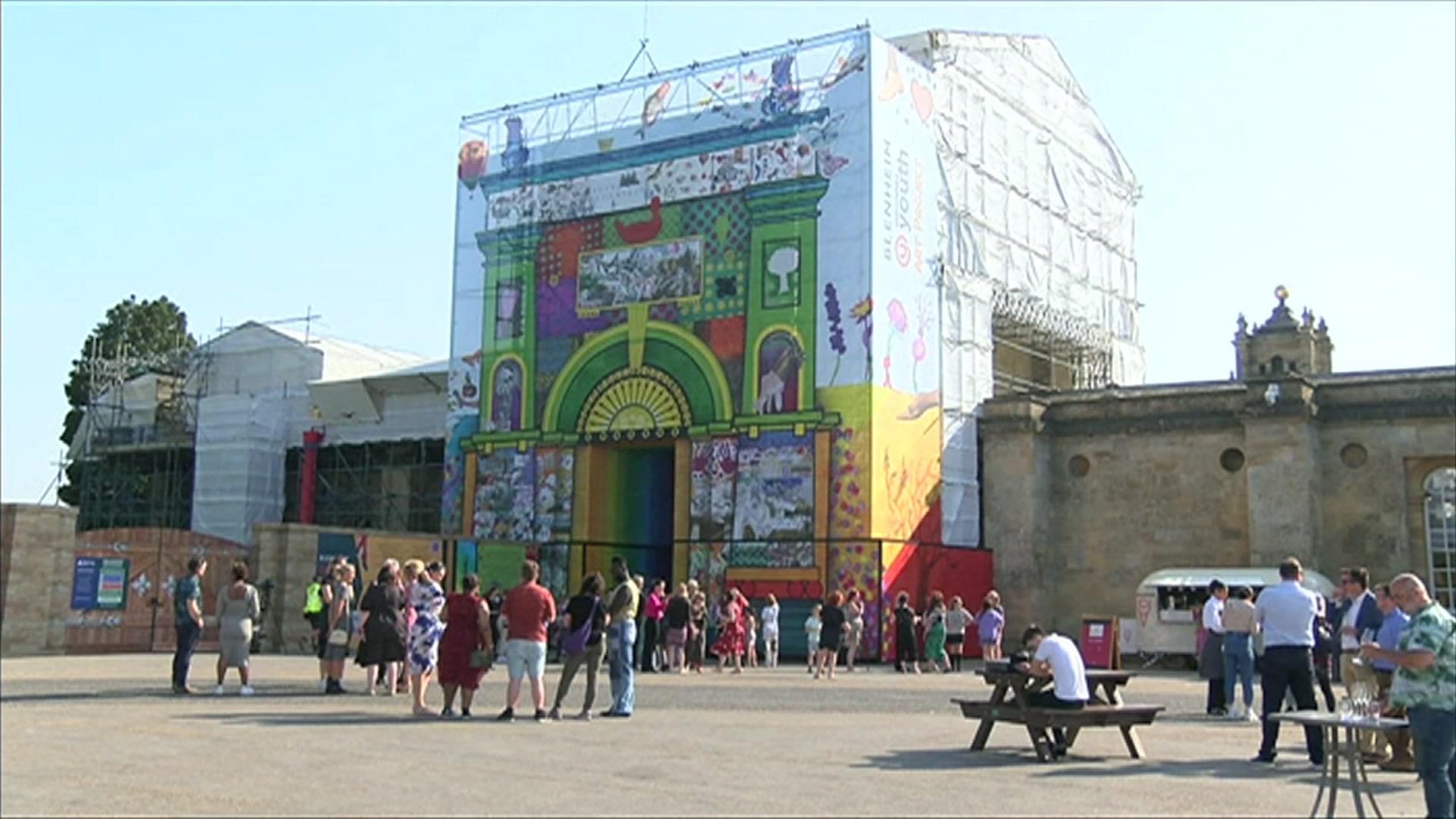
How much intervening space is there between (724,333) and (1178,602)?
1242 centimetres

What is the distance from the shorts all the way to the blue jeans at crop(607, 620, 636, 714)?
920 mm

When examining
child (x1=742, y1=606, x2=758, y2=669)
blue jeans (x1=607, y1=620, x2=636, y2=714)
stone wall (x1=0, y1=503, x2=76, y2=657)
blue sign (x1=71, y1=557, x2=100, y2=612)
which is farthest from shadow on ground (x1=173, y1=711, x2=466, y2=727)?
blue sign (x1=71, y1=557, x2=100, y2=612)

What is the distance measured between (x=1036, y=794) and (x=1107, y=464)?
89.3ft

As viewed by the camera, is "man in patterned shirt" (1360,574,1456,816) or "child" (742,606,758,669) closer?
"man in patterned shirt" (1360,574,1456,816)

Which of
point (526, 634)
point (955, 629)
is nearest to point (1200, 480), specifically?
point (955, 629)

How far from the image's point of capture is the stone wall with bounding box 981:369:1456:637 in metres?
32.5

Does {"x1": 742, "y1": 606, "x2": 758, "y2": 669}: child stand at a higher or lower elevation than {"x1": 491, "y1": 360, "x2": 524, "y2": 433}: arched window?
lower

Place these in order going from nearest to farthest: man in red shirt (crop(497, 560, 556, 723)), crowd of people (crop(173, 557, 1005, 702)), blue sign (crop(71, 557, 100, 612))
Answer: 1. man in red shirt (crop(497, 560, 556, 723))
2. crowd of people (crop(173, 557, 1005, 702))
3. blue sign (crop(71, 557, 100, 612))

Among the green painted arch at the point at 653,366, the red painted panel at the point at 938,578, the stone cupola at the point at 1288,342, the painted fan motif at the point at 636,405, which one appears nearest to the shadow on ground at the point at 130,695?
the red painted panel at the point at 938,578

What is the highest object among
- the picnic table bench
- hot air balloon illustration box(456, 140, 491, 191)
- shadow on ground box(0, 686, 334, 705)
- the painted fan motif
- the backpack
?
hot air balloon illustration box(456, 140, 491, 191)

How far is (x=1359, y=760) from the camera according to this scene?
9570 mm

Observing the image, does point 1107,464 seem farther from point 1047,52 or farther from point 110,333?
point 110,333

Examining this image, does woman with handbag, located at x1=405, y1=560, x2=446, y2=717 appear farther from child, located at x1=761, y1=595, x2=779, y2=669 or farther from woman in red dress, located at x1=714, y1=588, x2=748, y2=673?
child, located at x1=761, y1=595, x2=779, y2=669

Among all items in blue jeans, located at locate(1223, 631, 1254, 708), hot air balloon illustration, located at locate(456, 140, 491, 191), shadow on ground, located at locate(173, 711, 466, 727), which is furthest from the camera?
hot air balloon illustration, located at locate(456, 140, 491, 191)
